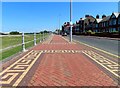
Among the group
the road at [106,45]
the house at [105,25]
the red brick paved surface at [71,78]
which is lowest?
the red brick paved surface at [71,78]

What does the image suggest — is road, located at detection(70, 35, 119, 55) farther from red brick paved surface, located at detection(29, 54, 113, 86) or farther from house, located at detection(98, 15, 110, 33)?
house, located at detection(98, 15, 110, 33)

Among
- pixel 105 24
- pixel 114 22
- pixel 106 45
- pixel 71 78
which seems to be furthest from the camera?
pixel 105 24

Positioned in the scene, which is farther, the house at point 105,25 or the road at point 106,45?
the house at point 105,25

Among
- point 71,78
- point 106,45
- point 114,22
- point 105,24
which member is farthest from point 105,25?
point 71,78

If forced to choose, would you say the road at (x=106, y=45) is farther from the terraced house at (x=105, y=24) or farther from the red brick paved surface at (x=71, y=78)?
the terraced house at (x=105, y=24)

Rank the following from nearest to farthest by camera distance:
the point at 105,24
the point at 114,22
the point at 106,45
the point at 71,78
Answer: the point at 71,78 < the point at 106,45 < the point at 114,22 < the point at 105,24

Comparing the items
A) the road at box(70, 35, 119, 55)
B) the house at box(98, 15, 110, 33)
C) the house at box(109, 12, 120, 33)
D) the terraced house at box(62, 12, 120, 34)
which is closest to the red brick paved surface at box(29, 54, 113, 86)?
the road at box(70, 35, 119, 55)

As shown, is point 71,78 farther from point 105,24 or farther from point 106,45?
point 105,24

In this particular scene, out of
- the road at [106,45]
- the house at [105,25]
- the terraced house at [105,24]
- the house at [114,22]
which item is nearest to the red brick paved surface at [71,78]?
the road at [106,45]

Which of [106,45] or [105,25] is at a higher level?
[105,25]

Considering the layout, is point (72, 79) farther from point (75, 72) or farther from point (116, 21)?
point (116, 21)

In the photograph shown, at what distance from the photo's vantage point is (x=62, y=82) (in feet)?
21.9

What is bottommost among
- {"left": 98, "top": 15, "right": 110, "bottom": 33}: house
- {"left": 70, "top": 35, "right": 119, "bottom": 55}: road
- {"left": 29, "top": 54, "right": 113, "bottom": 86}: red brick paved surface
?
{"left": 29, "top": 54, "right": 113, "bottom": 86}: red brick paved surface

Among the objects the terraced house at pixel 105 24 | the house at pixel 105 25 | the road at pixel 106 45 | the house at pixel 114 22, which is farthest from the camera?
the house at pixel 105 25
